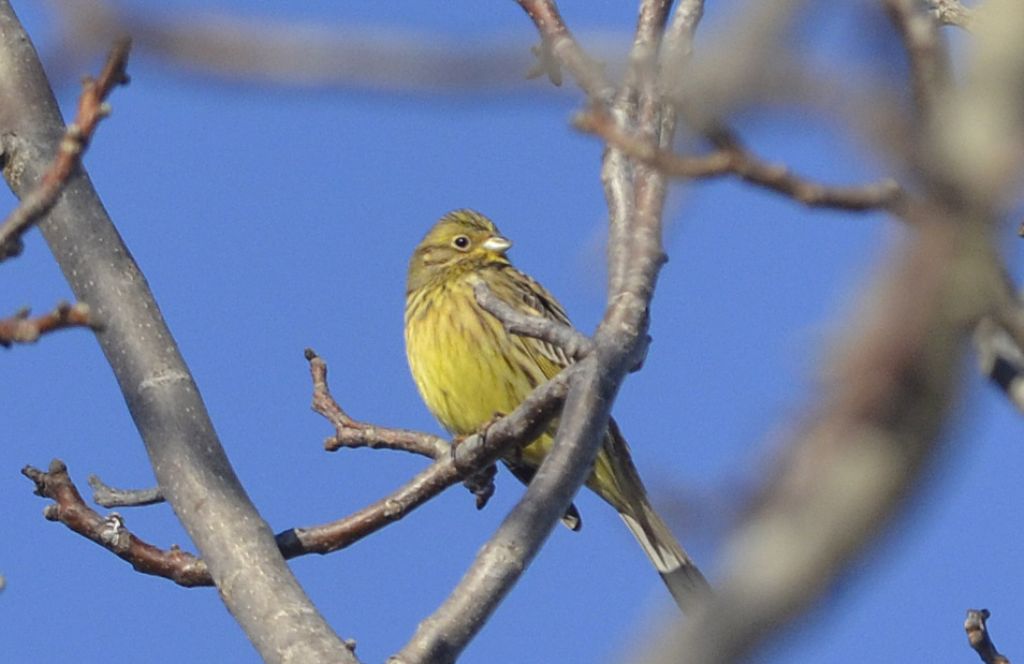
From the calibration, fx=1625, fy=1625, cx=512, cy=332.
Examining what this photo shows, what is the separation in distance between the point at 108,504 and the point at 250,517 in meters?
0.77

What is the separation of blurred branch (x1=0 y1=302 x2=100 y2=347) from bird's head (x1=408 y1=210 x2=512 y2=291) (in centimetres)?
659

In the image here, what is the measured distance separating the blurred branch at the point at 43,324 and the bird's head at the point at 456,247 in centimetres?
659

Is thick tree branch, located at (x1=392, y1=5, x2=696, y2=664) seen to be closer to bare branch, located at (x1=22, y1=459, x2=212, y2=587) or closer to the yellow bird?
bare branch, located at (x1=22, y1=459, x2=212, y2=587)

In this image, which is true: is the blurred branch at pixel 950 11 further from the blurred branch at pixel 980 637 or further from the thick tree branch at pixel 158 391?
the thick tree branch at pixel 158 391

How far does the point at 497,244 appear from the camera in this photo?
9.65m

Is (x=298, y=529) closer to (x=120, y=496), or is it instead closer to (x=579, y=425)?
(x=120, y=496)

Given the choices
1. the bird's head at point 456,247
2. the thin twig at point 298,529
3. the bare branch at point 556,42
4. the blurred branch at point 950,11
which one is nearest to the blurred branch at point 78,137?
the bare branch at point 556,42

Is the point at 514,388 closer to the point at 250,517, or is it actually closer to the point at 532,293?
the point at 532,293

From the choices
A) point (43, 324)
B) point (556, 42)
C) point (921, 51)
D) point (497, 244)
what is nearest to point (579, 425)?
point (556, 42)

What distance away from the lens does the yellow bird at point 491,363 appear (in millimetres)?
8016

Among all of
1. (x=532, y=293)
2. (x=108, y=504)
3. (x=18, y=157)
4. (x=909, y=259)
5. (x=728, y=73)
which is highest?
(x=532, y=293)

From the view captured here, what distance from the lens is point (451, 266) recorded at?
9.49 meters

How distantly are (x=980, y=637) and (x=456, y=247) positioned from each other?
597 centimetres

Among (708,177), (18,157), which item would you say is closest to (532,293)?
(18,157)
